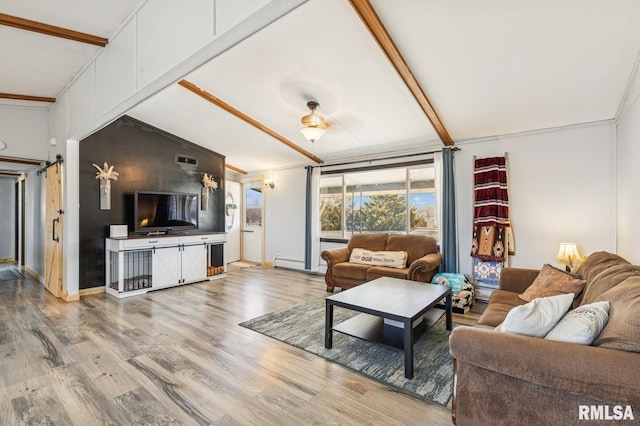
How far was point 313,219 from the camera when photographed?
6008mm

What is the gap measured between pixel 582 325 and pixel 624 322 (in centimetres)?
14

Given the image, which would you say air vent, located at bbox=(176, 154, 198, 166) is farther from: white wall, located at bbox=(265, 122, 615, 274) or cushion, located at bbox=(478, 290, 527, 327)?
cushion, located at bbox=(478, 290, 527, 327)

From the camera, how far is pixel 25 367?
2.32m

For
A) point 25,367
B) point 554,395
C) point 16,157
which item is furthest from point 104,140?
point 554,395

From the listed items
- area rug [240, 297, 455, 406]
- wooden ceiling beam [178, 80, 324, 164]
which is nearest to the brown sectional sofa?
area rug [240, 297, 455, 406]

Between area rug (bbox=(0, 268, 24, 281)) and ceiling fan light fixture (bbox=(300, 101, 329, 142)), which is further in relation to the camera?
area rug (bbox=(0, 268, 24, 281))

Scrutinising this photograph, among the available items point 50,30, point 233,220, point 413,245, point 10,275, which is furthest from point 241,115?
point 10,275

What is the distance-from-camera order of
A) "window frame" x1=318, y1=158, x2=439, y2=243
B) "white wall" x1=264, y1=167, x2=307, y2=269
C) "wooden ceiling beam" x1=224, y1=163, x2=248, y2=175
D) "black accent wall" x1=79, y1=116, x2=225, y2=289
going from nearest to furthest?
"black accent wall" x1=79, y1=116, x2=225, y2=289, "window frame" x1=318, y1=158, x2=439, y2=243, "white wall" x1=264, y1=167, x2=307, y2=269, "wooden ceiling beam" x1=224, y1=163, x2=248, y2=175

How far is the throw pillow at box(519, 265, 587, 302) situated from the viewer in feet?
7.36

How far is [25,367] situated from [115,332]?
720 mm

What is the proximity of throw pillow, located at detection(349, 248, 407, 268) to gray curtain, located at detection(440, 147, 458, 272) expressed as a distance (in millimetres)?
639

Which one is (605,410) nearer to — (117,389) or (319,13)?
(117,389)

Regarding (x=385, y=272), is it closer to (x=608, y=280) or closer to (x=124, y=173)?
(x=608, y=280)

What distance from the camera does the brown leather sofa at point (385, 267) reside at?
3928 millimetres
